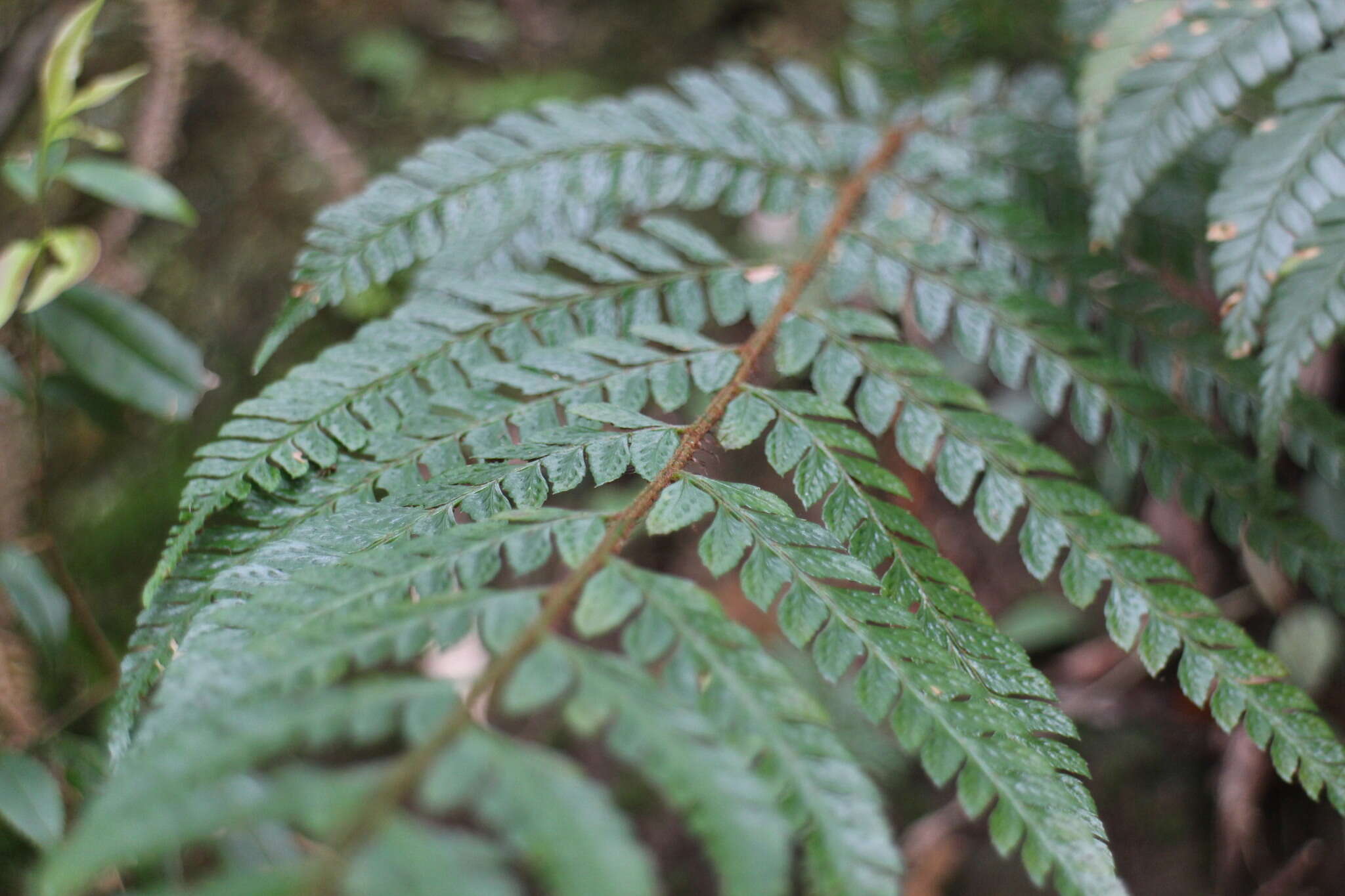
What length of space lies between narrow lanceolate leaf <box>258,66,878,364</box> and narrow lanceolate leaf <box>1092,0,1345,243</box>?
54 centimetres

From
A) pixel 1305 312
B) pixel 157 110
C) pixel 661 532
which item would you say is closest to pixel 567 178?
pixel 661 532

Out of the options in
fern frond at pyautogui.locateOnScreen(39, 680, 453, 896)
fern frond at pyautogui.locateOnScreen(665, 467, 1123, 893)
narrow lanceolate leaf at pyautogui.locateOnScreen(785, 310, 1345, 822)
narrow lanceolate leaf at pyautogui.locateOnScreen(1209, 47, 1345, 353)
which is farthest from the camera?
narrow lanceolate leaf at pyautogui.locateOnScreen(1209, 47, 1345, 353)

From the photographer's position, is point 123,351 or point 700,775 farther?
point 123,351

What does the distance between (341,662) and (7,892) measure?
5.46ft

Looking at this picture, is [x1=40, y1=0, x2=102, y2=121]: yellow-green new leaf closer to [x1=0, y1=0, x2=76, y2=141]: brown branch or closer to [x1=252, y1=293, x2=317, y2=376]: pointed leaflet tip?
[x1=252, y1=293, x2=317, y2=376]: pointed leaflet tip

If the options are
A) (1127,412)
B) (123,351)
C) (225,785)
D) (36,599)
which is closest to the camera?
(225,785)

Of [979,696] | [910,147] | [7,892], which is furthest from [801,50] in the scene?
[7,892]

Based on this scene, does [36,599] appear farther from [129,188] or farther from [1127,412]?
[1127,412]

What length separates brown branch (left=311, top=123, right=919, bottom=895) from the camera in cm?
57

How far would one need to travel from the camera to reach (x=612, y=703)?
27.1 inches

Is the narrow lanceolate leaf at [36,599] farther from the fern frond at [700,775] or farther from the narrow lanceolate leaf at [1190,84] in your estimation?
the narrow lanceolate leaf at [1190,84]

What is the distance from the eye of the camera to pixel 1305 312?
47.1 inches

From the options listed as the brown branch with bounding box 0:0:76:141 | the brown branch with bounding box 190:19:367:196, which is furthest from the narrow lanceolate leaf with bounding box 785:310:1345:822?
the brown branch with bounding box 0:0:76:141

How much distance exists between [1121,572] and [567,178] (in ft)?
3.70
